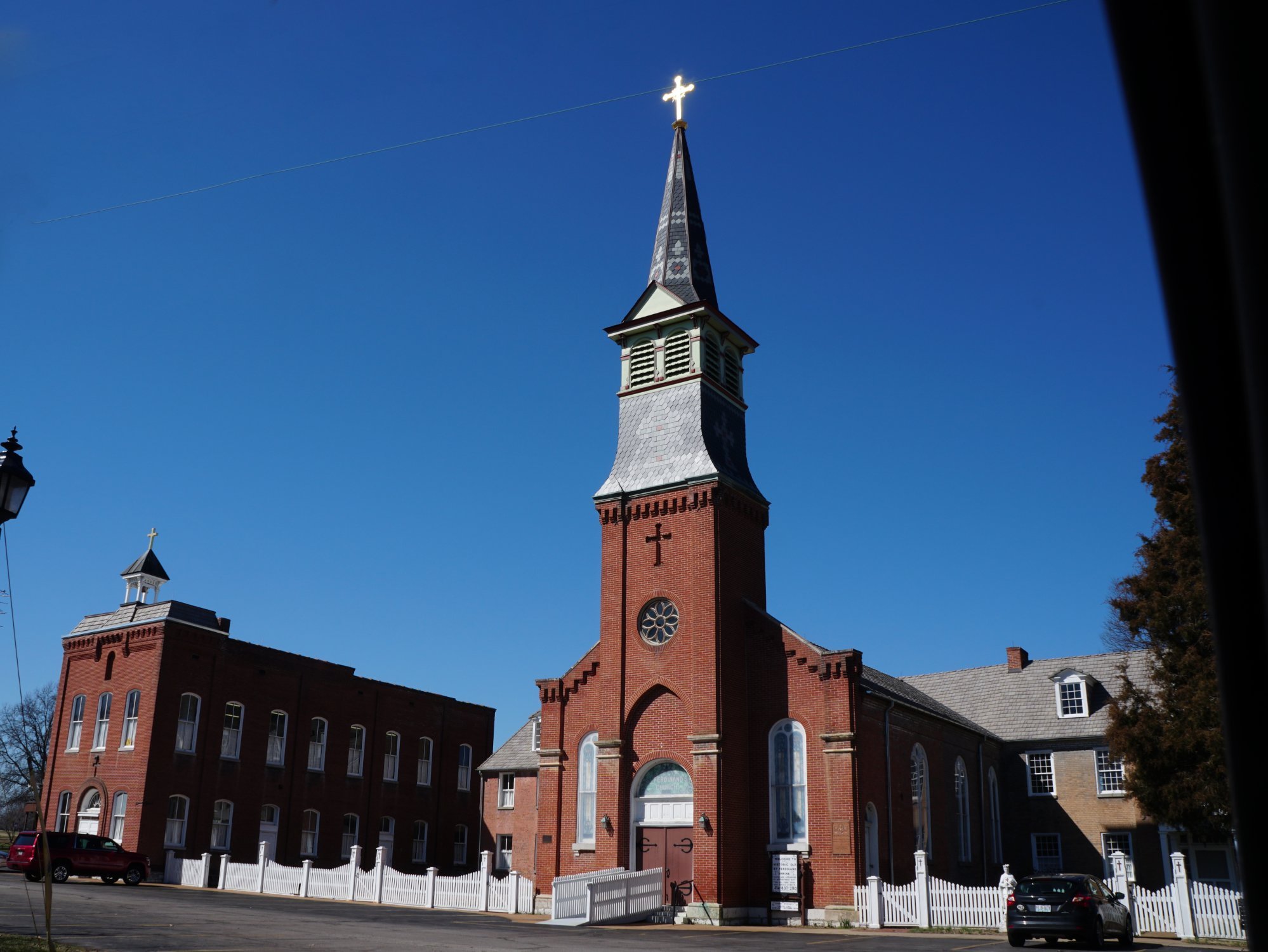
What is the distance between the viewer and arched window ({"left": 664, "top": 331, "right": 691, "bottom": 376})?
35.3m

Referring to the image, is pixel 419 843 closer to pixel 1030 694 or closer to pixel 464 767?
pixel 464 767

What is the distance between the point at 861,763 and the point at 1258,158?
31.1m

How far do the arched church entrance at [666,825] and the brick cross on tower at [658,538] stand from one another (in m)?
6.03

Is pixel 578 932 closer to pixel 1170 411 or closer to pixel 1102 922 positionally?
pixel 1102 922

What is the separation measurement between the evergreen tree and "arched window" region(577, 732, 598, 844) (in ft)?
48.0

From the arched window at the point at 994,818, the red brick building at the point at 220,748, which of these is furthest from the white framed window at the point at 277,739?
the arched window at the point at 994,818

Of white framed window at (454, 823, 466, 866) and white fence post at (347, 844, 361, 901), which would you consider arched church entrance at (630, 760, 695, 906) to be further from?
white framed window at (454, 823, 466, 866)

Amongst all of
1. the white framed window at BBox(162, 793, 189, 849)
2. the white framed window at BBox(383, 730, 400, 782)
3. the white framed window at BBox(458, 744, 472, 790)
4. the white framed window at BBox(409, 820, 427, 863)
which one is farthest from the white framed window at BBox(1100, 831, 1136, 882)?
the white framed window at BBox(162, 793, 189, 849)

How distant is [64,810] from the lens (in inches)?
1684

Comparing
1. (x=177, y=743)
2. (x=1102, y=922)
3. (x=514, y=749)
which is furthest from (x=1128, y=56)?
(x=514, y=749)

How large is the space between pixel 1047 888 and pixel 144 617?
3508cm

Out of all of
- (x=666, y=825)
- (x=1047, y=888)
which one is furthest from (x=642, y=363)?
(x=1047, y=888)

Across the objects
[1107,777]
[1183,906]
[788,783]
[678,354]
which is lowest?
[1183,906]

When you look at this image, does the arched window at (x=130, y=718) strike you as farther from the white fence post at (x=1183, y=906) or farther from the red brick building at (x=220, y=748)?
the white fence post at (x=1183, y=906)
